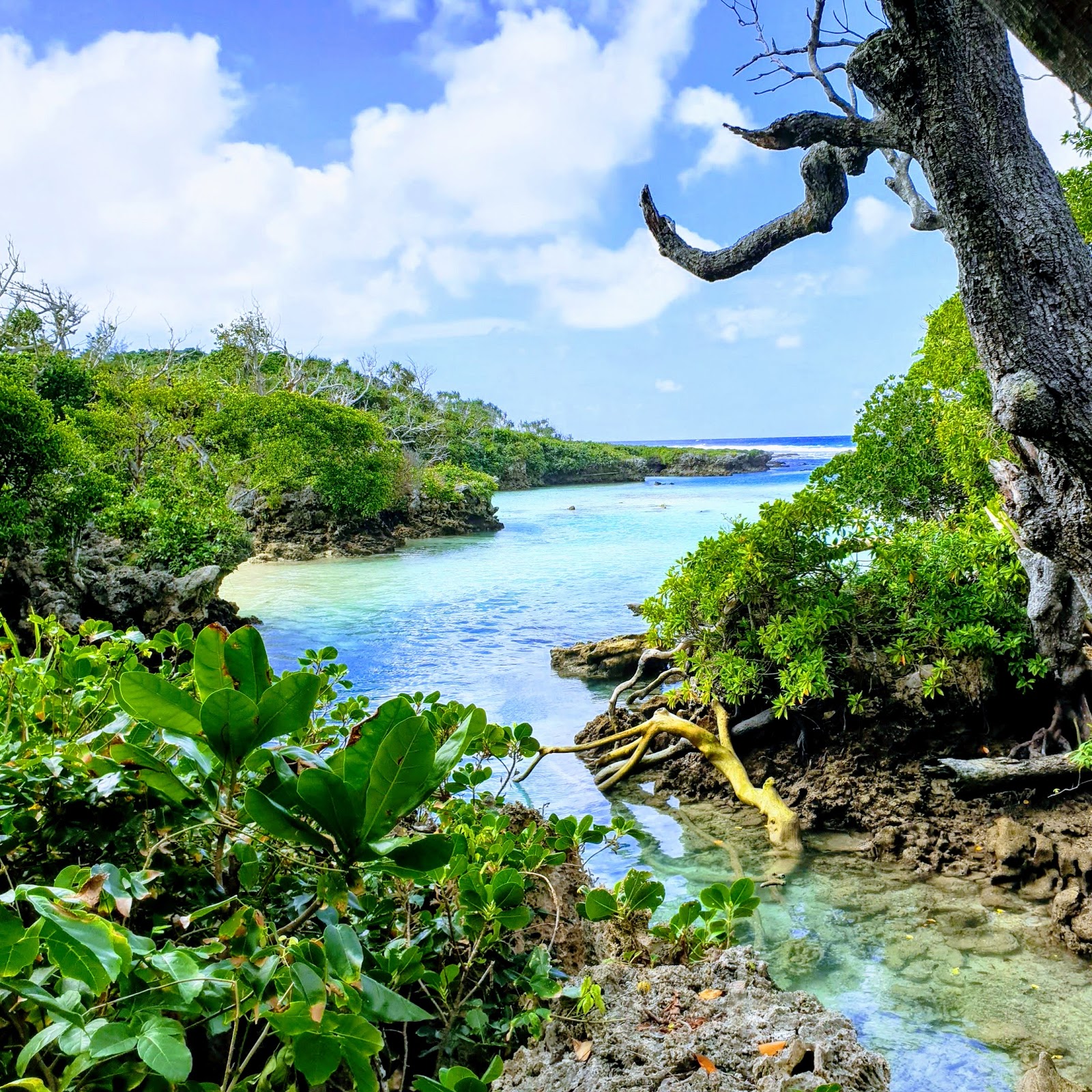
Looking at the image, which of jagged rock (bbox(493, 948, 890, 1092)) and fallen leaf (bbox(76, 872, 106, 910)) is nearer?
fallen leaf (bbox(76, 872, 106, 910))

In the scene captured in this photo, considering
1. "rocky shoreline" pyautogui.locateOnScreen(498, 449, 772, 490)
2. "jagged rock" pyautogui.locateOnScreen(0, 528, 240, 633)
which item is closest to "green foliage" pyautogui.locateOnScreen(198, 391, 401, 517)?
"jagged rock" pyautogui.locateOnScreen(0, 528, 240, 633)

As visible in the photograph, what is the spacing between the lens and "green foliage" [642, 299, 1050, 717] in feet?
16.4

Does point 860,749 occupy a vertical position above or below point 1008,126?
below

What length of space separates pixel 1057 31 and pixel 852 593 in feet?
14.6

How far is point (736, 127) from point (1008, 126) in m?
1.17

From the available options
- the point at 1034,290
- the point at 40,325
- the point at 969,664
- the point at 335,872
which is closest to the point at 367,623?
the point at 969,664

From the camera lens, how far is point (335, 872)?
90 centimetres

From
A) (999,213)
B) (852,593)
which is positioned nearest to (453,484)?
(852,593)

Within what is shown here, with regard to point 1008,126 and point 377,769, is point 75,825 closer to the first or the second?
point 377,769

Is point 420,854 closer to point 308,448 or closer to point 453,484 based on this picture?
point 308,448

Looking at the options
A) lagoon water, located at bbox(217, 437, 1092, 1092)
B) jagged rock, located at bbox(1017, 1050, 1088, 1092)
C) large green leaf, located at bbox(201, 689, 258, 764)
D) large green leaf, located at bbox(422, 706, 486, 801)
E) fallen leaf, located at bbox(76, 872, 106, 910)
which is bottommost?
lagoon water, located at bbox(217, 437, 1092, 1092)

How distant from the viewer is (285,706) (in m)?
0.91

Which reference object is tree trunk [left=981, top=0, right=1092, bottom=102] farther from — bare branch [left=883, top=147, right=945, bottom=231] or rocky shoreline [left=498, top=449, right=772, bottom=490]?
rocky shoreline [left=498, top=449, right=772, bottom=490]

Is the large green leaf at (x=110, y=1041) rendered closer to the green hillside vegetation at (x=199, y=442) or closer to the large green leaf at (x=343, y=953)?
the large green leaf at (x=343, y=953)
